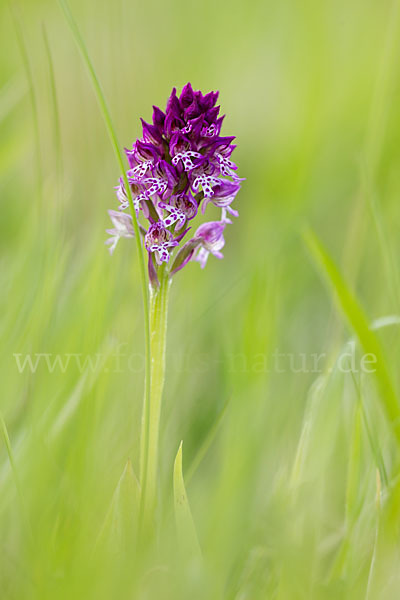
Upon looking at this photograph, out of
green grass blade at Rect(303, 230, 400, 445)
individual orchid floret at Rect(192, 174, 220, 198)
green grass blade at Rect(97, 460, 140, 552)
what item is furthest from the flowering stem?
green grass blade at Rect(303, 230, 400, 445)

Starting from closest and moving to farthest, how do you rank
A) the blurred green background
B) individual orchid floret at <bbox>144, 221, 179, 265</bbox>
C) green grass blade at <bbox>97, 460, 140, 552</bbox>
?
the blurred green background → green grass blade at <bbox>97, 460, 140, 552</bbox> → individual orchid floret at <bbox>144, 221, 179, 265</bbox>

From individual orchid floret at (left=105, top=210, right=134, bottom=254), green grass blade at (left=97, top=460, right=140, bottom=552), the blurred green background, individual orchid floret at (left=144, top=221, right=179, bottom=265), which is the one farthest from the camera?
individual orchid floret at (left=105, top=210, right=134, bottom=254)

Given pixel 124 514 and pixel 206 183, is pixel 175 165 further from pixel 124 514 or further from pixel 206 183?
pixel 124 514

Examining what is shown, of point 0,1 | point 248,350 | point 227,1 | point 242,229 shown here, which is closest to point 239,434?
point 248,350

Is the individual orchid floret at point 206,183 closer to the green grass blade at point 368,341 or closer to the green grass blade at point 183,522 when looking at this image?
the green grass blade at point 368,341

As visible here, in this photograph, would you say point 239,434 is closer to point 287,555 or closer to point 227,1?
point 287,555

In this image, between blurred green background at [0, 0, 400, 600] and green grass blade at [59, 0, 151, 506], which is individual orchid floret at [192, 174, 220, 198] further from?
blurred green background at [0, 0, 400, 600]
